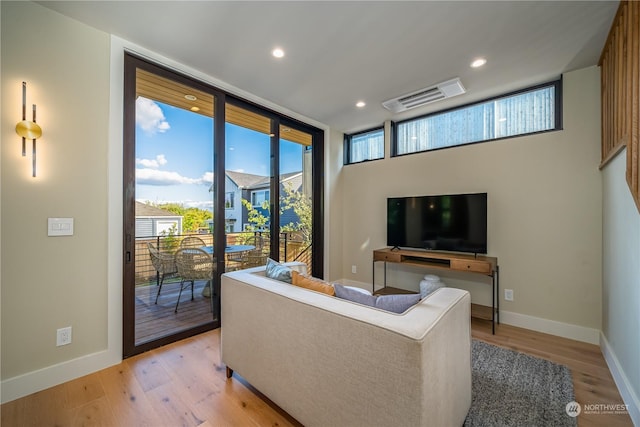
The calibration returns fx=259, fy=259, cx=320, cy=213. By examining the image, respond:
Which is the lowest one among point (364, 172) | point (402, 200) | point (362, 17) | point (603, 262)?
point (603, 262)

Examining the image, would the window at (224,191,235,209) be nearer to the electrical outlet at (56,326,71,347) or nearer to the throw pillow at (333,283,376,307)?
the electrical outlet at (56,326,71,347)

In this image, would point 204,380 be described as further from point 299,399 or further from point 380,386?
point 380,386

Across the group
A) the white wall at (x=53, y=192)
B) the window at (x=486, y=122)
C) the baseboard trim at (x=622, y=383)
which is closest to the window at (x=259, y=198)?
the white wall at (x=53, y=192)

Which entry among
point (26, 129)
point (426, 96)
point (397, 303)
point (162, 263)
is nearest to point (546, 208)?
point (426, 96)

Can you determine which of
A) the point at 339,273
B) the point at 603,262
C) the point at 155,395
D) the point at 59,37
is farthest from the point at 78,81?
the point at 603,262

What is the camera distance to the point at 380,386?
1053 mm

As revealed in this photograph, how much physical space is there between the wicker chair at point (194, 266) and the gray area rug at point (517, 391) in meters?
2.51

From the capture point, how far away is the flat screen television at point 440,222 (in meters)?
2.94

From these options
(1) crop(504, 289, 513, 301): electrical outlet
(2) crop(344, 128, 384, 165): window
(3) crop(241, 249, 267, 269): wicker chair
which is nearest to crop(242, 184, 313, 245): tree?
(3) crop(241, 249, 267, 269): wicker chair

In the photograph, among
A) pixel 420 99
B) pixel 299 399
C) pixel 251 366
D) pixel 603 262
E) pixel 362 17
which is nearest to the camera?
pixel 299 399

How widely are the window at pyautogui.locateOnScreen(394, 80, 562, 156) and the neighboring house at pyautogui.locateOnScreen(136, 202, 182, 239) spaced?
3070mm

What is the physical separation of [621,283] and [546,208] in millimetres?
1013

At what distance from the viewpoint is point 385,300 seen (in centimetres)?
132

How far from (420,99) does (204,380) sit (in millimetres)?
3499
